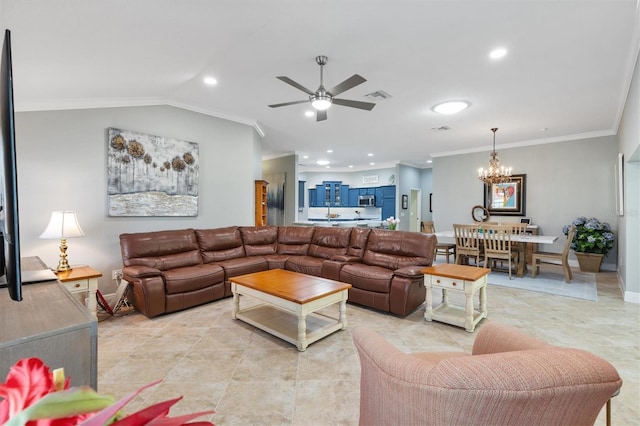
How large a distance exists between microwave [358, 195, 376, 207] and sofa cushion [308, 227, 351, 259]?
19.2ft

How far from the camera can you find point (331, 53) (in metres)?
3.02

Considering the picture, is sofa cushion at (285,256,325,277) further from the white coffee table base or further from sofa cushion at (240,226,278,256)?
the white coffee table base

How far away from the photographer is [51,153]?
3.42 metres

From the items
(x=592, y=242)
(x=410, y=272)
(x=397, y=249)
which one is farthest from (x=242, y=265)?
(x=592, y=242)

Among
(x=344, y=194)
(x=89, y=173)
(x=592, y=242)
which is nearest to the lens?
(x=89, y=173)

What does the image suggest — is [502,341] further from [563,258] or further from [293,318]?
[563,258]

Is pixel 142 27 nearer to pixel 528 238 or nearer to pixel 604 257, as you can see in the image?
pixel 528 238

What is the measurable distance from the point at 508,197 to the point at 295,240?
17.5 feet

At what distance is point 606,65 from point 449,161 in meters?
4.85

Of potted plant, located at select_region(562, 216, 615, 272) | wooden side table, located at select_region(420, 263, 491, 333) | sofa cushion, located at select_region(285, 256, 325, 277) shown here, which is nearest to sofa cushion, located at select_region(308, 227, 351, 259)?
sofa cushion, located at select_region(285, 256, 325, 277)

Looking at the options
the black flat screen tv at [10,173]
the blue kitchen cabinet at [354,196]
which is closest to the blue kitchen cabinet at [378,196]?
the blue kitchen cabinet at [354,196]

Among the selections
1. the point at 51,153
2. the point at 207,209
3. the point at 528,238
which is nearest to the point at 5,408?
the point at 51,153

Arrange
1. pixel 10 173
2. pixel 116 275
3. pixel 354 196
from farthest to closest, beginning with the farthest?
pixel 354 196 < pixel 116 275 < pixel 10 173

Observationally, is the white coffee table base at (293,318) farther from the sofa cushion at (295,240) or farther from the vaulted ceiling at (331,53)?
the vaulted ceiling at (331,53)
